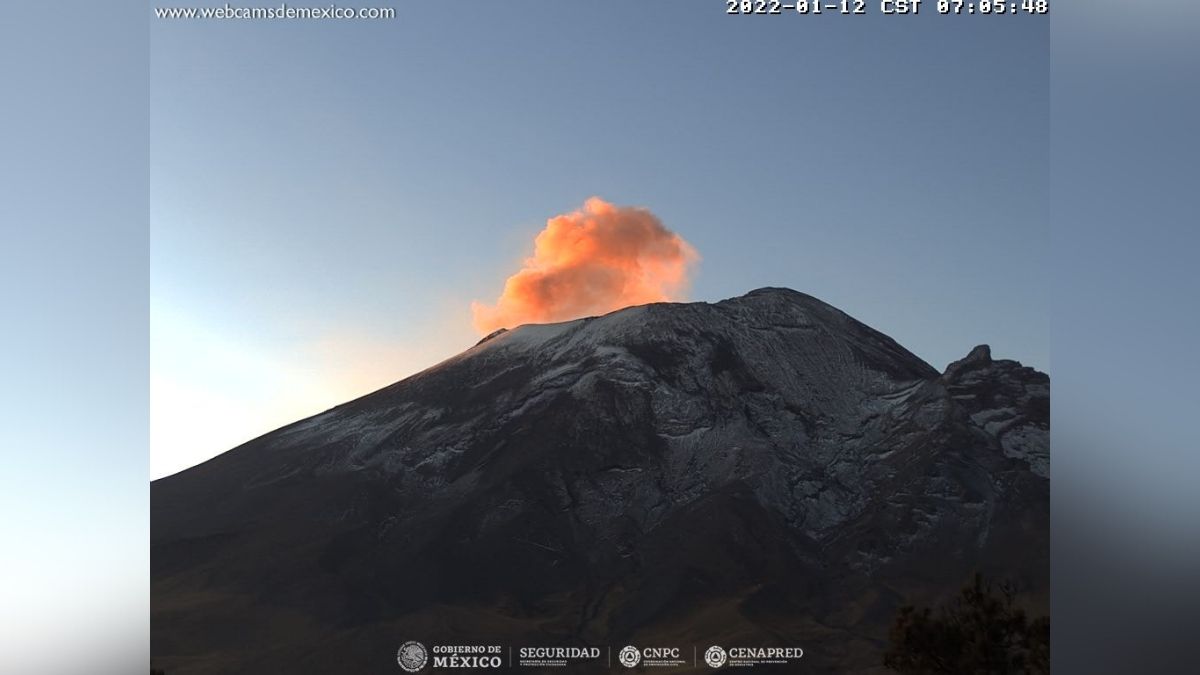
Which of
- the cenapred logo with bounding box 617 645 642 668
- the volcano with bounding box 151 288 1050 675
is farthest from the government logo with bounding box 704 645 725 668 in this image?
the cenapred logo with bounding box 617 645 642 668

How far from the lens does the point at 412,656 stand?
40.2 feet

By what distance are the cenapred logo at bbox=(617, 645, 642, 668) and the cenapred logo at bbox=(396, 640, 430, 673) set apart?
1.93 m

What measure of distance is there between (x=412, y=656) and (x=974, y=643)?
5.23 meters

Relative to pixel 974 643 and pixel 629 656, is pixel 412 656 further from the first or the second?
pixel 974 643

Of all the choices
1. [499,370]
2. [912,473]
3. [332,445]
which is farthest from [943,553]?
[332,445]

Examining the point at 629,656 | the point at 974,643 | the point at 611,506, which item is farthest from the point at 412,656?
the point at 974,643

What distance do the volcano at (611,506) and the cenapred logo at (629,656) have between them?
6.5 inches

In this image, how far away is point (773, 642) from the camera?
12703mm

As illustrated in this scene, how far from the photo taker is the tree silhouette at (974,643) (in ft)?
36.6

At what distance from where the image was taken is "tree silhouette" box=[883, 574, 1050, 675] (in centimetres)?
1116

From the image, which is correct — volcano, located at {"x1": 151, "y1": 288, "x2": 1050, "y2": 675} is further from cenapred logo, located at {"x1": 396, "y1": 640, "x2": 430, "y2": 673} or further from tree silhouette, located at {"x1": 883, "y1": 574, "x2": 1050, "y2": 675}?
tree silhouette, located at {"x1": 883, "y1": 574, "x2": 1050, "y2": 675}

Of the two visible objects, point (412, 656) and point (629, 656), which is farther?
point (629, 656)

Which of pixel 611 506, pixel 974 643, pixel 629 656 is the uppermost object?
pixel 611 506

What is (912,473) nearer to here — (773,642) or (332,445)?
(773,642)
